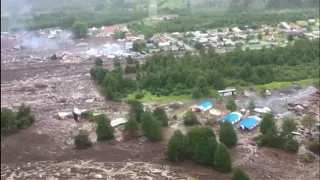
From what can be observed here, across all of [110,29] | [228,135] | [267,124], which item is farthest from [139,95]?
[110,29]

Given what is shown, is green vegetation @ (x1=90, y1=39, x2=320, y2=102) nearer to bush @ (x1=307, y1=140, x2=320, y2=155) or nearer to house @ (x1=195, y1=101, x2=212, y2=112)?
house @ (x1=195, y1=101, x2=212, y2=112)

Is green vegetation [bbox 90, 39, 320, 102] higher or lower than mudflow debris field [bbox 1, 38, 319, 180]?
higher

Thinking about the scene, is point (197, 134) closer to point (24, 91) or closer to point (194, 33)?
point (24, 91)

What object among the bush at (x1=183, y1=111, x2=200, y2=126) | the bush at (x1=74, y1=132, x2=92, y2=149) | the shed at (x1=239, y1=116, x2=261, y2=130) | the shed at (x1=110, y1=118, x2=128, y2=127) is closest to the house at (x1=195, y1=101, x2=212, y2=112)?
the bush at (x1=183, y1=111, x2=200, y2=126)

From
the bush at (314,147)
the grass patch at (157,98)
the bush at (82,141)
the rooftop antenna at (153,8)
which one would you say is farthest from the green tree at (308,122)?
the rooftop antenna at (153,8)

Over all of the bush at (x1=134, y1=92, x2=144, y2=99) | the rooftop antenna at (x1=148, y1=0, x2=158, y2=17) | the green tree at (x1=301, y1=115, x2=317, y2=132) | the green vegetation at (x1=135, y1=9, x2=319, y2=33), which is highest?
the rooftop antenna at (x1=148, y1=0, x2=158, y2=17)

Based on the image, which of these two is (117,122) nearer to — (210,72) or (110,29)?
(210,72)

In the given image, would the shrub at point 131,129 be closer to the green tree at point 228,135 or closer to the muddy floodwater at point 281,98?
the green tree at point 228,135
